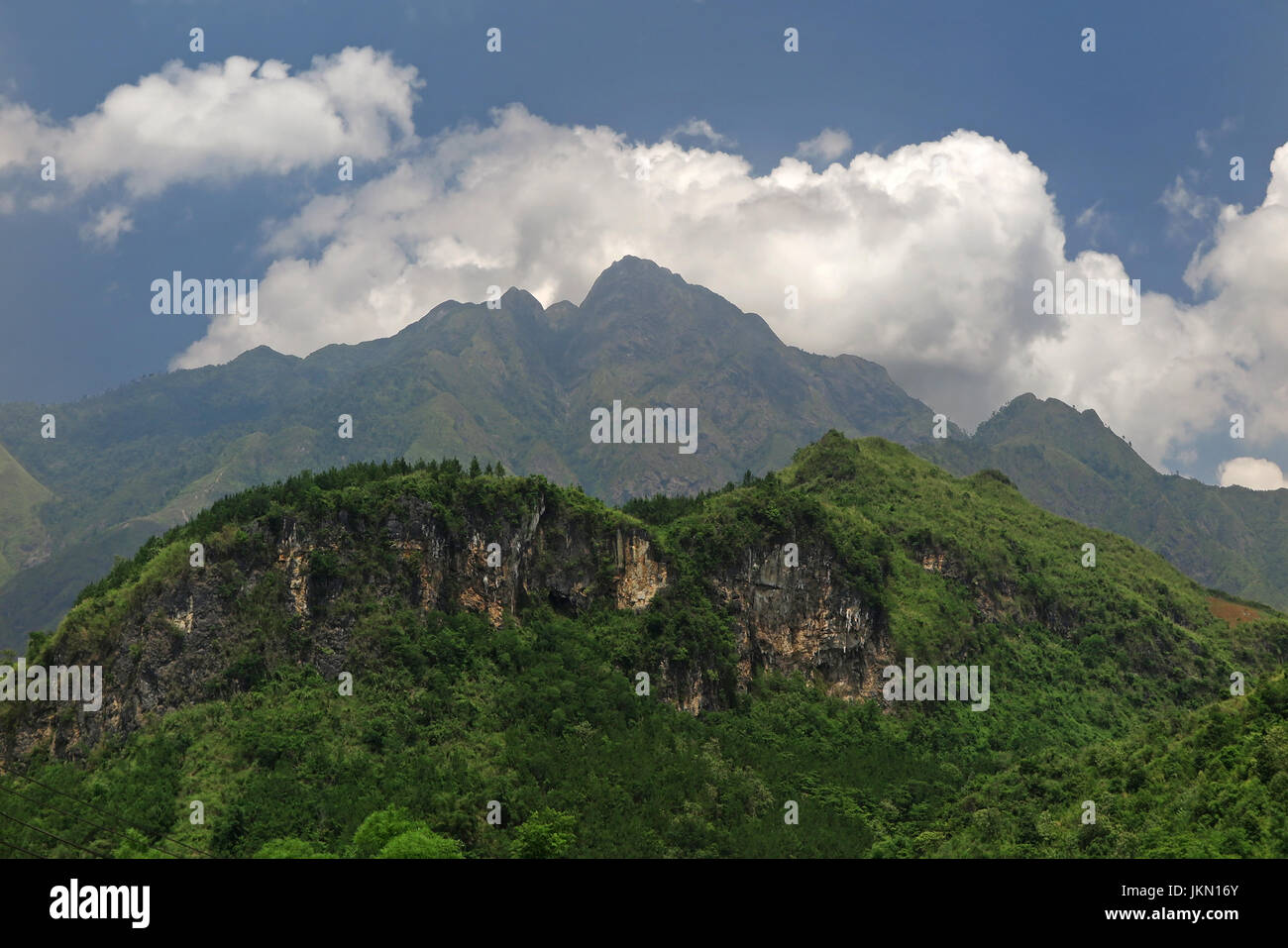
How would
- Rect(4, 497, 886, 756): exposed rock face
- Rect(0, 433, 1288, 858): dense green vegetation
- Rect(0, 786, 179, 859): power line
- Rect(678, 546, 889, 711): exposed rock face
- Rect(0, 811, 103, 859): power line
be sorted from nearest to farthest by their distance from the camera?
Rect(0, 811, 103, 859): power line < Rect(0, 786, 179, 859): power line < Rect(0, 433, 1288, 858): dense green vegetation < Rect(4, 497, 886, 756): exposed rock face < Rect(678, 546, 889, 711): exposed rock face

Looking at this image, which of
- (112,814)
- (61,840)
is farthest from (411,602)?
(61,840)

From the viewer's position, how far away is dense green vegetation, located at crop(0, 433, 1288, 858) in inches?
2196

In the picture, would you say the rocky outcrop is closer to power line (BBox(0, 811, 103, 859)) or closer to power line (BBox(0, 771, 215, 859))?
power line (BBox(0, 771, 215, 859))

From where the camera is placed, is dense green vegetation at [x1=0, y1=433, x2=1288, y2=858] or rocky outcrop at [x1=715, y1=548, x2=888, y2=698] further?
rocky outcrop at [x1=715, y1=548, x2=888, y2=698]

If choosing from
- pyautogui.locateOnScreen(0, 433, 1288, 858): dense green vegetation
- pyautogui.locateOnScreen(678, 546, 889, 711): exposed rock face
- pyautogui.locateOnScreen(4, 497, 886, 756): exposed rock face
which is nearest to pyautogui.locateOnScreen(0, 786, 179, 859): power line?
pyautogui.locateOnScreen(0, 433, 1288, 858): dense green vegetation

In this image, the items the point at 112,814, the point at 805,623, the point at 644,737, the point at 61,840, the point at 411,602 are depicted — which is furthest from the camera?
the point at 805,623

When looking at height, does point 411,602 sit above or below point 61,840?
above

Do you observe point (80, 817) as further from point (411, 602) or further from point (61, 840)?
point (411, 602)

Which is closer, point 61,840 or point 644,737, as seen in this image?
point 61,840

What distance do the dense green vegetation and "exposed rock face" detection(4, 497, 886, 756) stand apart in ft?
2.83

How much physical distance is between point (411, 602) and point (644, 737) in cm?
2167

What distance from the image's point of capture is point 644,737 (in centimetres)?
7588

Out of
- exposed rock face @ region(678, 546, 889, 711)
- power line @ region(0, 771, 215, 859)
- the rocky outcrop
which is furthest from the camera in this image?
the rocky outcrop
